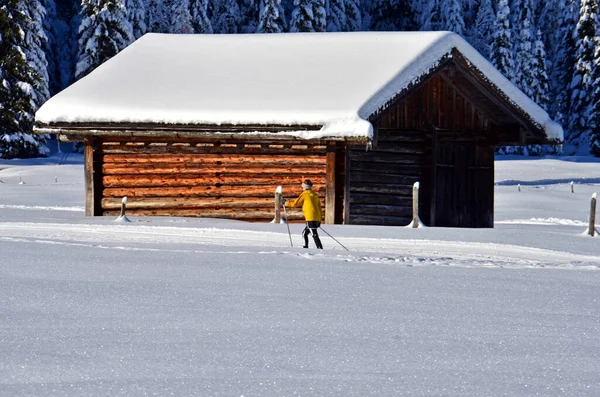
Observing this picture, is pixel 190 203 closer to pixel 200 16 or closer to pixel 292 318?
pixel 292 318

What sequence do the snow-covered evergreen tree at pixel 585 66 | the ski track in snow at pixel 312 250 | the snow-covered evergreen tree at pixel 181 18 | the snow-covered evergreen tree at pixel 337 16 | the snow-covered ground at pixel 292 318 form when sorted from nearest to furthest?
the snow-covered ground at pixel 292 318
the ski track in snow at pixel 312 250
the snow-covered evergreen tree at pixel 181 18
the snow-covered evergreen tree at pixel 585 66
the snow-covered evergreen tree at pixel 337 16

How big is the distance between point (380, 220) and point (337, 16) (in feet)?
132

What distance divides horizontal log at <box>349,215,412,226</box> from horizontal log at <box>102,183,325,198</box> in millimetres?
1403

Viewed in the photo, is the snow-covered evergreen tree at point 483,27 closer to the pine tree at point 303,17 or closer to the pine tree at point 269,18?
the pine tree at point 303,17

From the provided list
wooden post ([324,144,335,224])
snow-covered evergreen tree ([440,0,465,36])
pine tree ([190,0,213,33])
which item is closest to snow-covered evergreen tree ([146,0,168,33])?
pine tree ([190,0,213,33])

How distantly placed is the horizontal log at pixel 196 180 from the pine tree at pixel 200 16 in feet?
115

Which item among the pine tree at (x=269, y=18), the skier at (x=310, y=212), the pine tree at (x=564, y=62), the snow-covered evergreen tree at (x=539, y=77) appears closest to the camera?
the skier at (x=310, y=212)

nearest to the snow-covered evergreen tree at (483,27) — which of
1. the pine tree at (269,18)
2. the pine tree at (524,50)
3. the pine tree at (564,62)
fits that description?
the pine tree at (524,50)

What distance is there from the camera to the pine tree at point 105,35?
172 feet

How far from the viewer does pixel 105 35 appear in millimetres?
52594

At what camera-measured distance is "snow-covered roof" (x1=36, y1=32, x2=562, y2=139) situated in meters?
20.7

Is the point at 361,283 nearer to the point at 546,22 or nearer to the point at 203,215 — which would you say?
the point at 203,215

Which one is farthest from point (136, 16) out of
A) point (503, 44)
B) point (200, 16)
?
point (503, 44)

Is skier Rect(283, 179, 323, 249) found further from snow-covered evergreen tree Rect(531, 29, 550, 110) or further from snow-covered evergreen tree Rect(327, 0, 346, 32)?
snow-covered evergreen tree Rect(531, 29, 550, 110)
